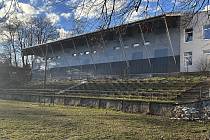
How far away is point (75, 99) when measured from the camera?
3128cm

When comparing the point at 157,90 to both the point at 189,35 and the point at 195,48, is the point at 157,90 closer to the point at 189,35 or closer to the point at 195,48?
the point at 195,48

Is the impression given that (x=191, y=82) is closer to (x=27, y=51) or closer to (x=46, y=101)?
(x=46, y=101)

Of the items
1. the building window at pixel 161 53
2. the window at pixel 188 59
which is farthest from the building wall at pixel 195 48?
the building window at pixel 161 53

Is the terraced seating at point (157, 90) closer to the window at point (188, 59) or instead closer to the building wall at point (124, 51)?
the building wall at point (124, 51)

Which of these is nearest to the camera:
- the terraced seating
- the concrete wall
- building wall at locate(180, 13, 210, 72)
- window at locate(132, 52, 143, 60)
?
the concrete wall

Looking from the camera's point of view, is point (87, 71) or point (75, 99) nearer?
point (75, 99)

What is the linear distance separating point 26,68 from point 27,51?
9.46 m

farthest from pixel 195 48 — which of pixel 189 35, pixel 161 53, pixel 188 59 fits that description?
pixel 161 53

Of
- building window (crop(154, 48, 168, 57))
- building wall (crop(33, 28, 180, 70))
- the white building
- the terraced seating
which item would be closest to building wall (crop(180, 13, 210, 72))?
the white building

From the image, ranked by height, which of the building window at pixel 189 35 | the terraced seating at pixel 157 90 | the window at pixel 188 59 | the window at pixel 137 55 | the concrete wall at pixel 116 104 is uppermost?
the building window at pixel 189 35

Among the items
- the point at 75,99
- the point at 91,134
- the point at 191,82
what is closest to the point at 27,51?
the point at 75,99

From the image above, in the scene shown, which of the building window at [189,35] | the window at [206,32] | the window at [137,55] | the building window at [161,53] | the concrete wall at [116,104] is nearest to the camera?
the concrete wall at [116,104]

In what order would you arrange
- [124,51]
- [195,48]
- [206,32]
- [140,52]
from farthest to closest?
1. [124,51]
2. [140,52]
3. [195,48]
4. [206,32]

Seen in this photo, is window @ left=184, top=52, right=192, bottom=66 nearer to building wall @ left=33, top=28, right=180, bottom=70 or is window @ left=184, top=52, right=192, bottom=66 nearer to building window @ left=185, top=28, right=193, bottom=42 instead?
building wall @ left=33, top=28, right=180, bottom=70
